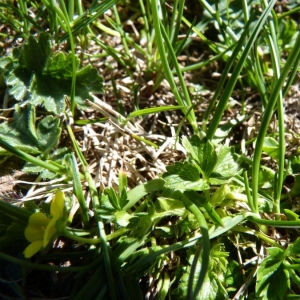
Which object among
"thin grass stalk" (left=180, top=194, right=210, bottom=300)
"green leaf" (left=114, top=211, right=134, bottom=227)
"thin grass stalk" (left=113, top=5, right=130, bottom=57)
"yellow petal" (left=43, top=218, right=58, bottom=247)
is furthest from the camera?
"thin grass stalk" (left=113, top=5, right=130, bottom=57)

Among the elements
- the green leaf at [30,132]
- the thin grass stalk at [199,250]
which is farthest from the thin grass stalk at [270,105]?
the green leaf at [30,132]

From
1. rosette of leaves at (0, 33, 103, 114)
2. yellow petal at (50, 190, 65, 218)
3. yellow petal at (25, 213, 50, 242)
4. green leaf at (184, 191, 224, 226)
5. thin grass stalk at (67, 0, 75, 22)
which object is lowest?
green leaf at (184, 191, 224, 226)

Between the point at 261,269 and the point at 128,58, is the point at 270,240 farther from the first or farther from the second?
the point at 128,58

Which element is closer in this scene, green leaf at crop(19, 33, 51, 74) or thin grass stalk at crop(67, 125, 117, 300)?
thin grass stalk at crop(67, 125, 117, 300)

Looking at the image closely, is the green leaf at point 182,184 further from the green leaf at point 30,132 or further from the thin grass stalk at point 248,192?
the green leaf at point 30,132

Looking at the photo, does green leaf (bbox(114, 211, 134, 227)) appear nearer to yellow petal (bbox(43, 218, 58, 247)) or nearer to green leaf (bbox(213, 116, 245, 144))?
yellow petal (bbox(43, 218, 58, 247))

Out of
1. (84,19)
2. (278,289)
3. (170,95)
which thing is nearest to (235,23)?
(170,95)

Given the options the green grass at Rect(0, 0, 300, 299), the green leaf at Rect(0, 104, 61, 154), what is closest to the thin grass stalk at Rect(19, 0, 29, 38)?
the green grass at Rect(0, 0, 300, 299)

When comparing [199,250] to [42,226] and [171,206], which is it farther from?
[42,226]
